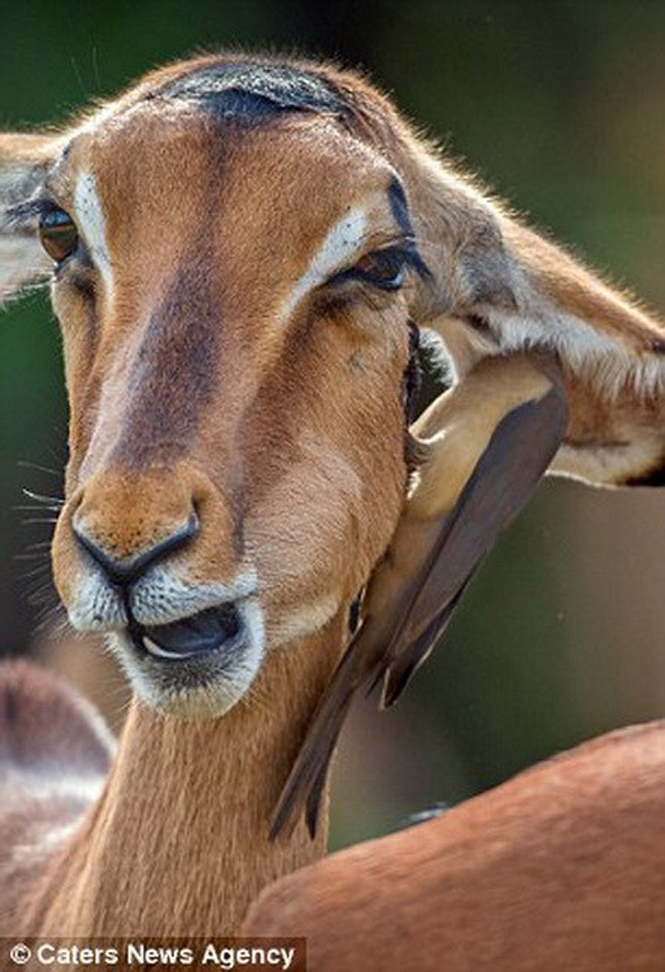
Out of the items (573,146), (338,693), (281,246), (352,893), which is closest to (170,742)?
(338,693)

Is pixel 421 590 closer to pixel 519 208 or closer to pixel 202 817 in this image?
pixel 202 817

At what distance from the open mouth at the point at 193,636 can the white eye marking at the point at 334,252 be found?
539mm

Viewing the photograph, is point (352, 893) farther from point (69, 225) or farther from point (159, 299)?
point (69, 225)

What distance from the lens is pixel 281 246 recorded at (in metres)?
3.81

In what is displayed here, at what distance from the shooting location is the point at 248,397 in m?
3.71

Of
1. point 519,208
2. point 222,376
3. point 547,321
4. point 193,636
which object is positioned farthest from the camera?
point 519,208

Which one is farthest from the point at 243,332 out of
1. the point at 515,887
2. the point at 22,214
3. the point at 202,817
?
the point at 515,887

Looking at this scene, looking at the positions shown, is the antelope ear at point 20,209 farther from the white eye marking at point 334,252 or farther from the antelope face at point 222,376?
the white eye marking at point 334,252

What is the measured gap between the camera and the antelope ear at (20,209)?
426 centimetres

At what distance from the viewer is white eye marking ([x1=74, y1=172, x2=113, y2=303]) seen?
3846 millimetres

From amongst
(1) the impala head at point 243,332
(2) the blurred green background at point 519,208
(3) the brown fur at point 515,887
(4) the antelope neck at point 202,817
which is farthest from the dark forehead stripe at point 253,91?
(2) the blurred green background at point 519,208

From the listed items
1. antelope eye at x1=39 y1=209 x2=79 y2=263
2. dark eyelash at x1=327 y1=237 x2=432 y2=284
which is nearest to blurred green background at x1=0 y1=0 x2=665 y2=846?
dark eyelash at x1=327 y1=237 x2=432 y2=284

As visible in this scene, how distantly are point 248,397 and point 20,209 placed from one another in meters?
0.77

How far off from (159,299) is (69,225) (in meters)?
0.30
